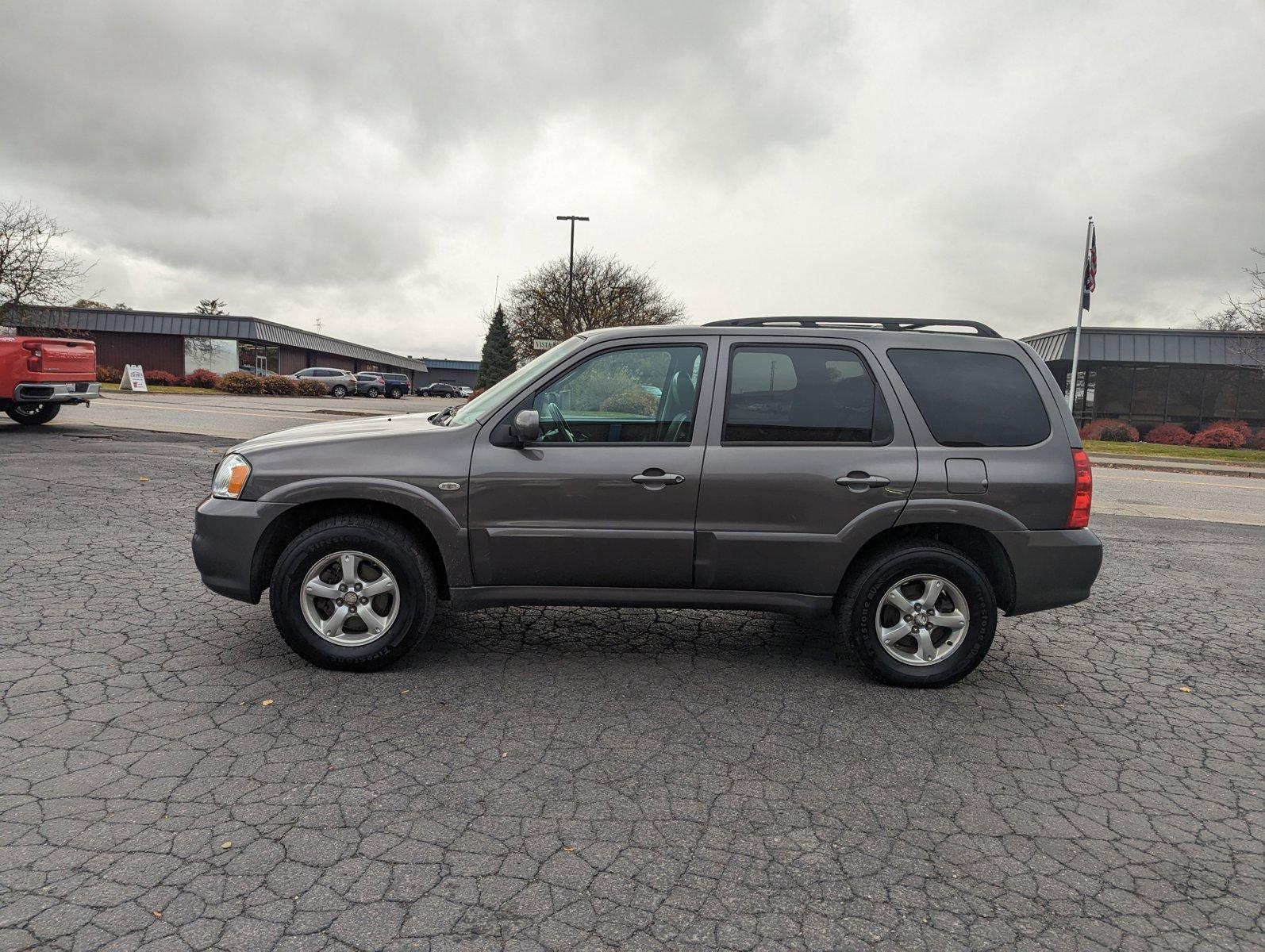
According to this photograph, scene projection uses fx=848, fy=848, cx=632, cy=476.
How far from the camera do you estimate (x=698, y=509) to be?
4.26 metres

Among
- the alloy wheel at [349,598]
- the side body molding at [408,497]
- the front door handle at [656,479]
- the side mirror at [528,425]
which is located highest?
Result: the side mirror at [528,425]

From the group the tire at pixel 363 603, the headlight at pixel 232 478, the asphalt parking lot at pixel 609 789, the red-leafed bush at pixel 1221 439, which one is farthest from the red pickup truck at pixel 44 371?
the red-leafed bush at pixel 1221 439

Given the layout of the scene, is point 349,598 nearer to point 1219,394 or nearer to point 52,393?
point 52,393

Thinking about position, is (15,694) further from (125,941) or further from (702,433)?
(702,433)

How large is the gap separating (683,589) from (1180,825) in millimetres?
2238

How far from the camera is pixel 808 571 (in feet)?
14.1

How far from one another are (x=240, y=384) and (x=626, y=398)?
45.5m

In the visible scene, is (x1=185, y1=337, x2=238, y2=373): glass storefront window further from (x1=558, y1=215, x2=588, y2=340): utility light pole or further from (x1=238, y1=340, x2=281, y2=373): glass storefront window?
(x1=558, y1=215, x2=588, y2=340): utility light pole

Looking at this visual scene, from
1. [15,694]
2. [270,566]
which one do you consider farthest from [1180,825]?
[15,694]

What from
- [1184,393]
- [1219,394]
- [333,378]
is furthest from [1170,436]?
[333,378]

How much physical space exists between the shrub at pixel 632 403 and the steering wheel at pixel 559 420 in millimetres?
211

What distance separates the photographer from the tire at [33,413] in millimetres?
15555

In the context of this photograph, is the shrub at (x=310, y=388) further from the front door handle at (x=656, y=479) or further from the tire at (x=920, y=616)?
the tire at (x=920, y=616)

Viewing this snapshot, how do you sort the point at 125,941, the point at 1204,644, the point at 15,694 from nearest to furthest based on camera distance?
the point at 125,941
the point at 15,694
the point at 1204,644
